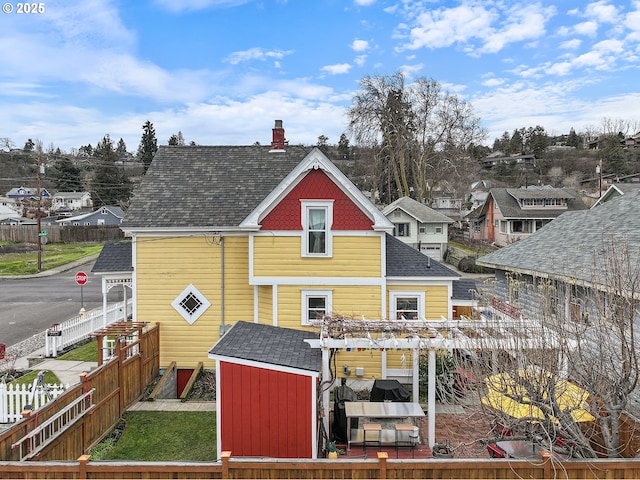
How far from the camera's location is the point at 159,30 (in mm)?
19406

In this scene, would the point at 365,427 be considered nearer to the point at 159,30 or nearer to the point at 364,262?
the point at 364,262

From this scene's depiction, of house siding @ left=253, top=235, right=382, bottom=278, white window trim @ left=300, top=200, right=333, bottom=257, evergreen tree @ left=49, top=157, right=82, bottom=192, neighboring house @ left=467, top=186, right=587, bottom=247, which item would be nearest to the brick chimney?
white window trim @ left=300, top=200, right=333, bottom=257

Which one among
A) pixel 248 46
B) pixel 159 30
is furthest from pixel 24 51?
pixel 248 46

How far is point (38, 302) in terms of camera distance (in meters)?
25.9

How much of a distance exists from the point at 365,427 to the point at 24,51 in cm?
2074

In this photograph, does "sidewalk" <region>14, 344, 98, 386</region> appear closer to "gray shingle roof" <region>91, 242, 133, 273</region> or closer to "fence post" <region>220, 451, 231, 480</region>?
"gray shingle roof" <region>91, 242, 133, 273</region>

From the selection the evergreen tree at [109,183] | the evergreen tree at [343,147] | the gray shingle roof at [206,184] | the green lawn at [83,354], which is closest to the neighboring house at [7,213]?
the evergreen tree at [109,183]

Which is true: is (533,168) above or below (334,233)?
above

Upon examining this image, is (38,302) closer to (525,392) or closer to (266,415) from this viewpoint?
(266,415)

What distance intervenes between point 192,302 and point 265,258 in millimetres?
3344

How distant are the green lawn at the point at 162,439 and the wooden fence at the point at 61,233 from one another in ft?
178

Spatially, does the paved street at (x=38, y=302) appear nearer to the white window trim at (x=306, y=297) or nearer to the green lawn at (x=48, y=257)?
the green lawn at (x=48, y=257)

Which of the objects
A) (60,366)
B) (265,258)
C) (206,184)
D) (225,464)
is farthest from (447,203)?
(225,464)

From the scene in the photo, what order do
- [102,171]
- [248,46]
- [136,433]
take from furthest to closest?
1. [102,171]
2. [248,46]
3. [136,433]
